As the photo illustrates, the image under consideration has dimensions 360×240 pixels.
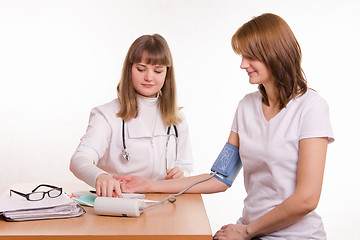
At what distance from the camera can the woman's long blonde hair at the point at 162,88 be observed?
2.27 meters

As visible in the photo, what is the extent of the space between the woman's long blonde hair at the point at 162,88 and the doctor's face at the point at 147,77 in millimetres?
24

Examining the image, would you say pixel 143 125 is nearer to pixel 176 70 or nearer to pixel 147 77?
pixel 147 77

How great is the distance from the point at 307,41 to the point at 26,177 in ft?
9.10

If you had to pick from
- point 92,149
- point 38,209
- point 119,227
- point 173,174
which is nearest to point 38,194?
point 38,209

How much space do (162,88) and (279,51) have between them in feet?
2.79

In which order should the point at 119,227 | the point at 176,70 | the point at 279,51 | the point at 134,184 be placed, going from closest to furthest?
the point at 119,227 < the point at 279,51 < the point at 134,184 < the point at 176,70

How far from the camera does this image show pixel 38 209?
156cm

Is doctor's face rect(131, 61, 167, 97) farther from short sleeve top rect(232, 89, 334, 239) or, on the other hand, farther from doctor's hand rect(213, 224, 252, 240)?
doctor's hand rect(213, 224, 252, 240)

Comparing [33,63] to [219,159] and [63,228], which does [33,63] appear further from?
[63,228]

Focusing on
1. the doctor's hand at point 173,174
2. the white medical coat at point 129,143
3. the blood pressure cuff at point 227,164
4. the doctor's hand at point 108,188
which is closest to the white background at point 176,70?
the white medical coat at point 129,143

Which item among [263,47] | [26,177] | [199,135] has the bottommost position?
[26,177]

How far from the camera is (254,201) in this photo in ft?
6.11

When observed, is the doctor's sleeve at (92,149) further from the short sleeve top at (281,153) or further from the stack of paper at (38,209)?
the short sleeve top at (281,153)

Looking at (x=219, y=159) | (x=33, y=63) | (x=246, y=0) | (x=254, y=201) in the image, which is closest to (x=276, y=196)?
(x=254, y=201)
